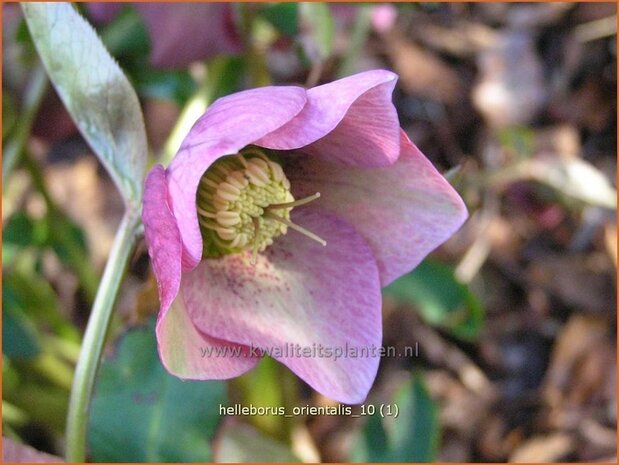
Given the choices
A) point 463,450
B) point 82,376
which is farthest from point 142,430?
point 463,450

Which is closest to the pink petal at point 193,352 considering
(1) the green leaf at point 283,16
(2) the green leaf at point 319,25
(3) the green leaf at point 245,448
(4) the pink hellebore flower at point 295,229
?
(4) the pink hellebore flower at point 295,229

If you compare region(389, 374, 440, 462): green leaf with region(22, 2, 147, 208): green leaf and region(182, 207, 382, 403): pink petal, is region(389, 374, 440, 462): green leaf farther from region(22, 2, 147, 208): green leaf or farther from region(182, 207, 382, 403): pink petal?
region(22, 2, 147, 208): green leaf

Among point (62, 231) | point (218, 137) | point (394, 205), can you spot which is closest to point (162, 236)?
point (218, 137)

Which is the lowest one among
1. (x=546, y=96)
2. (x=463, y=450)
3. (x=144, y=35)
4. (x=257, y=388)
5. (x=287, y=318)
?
(x=463, y=450)

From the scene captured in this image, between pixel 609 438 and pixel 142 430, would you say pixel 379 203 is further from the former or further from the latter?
pixel 609 438

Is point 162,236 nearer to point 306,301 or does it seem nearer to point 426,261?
point 306,301

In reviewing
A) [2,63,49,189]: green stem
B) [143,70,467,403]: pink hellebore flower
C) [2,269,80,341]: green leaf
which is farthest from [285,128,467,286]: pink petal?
[2,269,80,341]: green leaf

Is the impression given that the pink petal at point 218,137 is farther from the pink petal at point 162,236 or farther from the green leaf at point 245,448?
the green leaf at point 245,448
